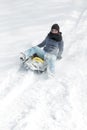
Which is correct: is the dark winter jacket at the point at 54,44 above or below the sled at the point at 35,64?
above

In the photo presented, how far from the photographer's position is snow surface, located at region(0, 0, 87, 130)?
490 centimetres

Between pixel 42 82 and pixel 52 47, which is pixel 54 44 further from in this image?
pixel 42 82

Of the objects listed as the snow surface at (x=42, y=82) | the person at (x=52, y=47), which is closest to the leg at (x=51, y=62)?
the person at (x=52, y=47)

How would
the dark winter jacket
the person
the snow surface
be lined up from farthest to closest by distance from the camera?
1. the dark winter jacket
2. the person
3. the snow surface

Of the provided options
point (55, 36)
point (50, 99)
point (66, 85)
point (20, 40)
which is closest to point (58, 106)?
point (50, 99)

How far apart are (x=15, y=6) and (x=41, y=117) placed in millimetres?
7324

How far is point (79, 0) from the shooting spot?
474 inches

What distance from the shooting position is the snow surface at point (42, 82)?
4.90 meters

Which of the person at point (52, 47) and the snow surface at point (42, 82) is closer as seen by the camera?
the snow surface at point (42, 82)

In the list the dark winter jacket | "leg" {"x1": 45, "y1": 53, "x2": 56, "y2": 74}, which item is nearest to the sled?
"leg" {"x1": 45, "y1": 53, "x2": 56, "y2": 74}

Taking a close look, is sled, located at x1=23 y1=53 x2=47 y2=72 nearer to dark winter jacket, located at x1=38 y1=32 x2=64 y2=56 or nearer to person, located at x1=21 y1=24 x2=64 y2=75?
person, located at x1=21 y1=24 x2=64 y2=75

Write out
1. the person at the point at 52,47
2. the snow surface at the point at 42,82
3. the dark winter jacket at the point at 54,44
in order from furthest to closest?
1. the dark winter jacket at the point at 54,44
2. the person at the point at 52,47
3. the snow surface at the point at 42,82

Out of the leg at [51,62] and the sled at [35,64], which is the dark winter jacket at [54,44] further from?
the sled at [35,64]

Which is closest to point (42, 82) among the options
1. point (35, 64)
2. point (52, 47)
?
point (35, 64)
